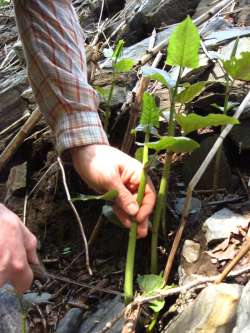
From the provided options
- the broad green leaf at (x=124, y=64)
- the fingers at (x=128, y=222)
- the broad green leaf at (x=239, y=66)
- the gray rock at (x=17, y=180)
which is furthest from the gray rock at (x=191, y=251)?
the gray rock at (x=17, y=180)

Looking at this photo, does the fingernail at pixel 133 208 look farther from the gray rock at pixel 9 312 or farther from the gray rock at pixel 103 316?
the gray rock at pixel 9 312

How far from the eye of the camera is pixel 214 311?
3.29ft

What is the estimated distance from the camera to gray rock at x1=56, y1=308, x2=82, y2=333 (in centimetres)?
138

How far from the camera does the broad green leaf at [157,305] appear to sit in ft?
3.88

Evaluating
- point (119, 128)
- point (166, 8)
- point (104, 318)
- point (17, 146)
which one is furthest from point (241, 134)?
point (166, 8)

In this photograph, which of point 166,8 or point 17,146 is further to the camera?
point 166,8

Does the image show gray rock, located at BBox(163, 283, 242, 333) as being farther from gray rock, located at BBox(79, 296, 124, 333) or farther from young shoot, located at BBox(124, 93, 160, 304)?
gray rock, located at BBox(79, 296, 124, 333)

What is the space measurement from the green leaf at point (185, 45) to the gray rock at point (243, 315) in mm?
553

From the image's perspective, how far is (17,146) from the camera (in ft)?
6.07

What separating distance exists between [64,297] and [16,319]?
16 cm

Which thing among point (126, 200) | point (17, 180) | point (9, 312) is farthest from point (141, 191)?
point (17, 180)

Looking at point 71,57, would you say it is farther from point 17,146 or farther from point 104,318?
point 104,318

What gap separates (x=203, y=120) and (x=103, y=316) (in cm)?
62

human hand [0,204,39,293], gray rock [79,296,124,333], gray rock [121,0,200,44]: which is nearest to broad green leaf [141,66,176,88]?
human hand [0,204,39,293]
